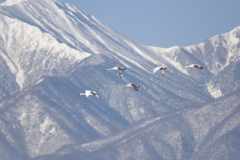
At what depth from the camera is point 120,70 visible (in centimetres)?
11431

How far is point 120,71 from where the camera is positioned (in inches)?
4542

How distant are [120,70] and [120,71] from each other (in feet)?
3.51
